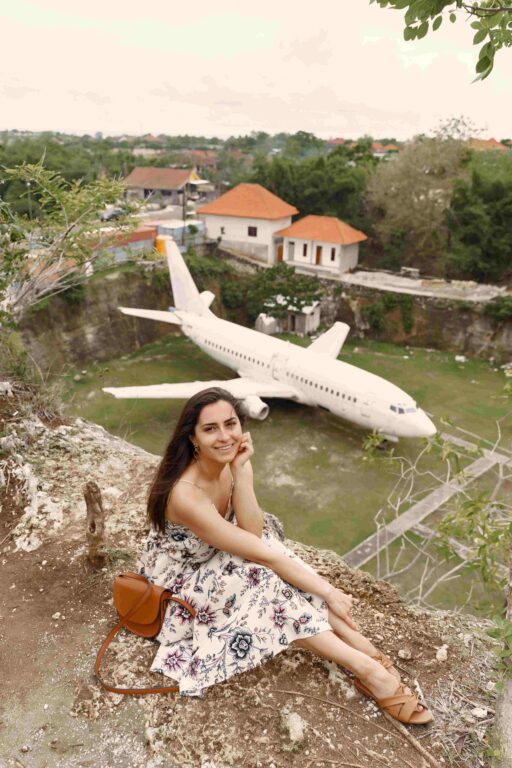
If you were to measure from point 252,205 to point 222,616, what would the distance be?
1357 inches

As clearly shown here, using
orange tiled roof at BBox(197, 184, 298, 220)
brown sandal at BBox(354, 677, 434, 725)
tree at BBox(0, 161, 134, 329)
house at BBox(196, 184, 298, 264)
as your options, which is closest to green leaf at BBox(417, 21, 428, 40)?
brown sandal at BBox(354, 677, 434, 725)

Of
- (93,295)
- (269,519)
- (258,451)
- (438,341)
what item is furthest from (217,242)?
(269,519)

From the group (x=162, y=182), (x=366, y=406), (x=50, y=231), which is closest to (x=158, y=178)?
(x=162, y=182)

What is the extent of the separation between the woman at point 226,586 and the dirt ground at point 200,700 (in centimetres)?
28

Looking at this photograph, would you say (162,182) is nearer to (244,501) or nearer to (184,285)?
(184,285)

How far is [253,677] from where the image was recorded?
4.78m

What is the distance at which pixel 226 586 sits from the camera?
14.5ft

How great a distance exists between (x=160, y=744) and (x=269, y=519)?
10.0 feet

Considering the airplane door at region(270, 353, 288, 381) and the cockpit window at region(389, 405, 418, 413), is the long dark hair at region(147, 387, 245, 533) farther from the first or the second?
the airplane door at region(270, 353, 288, 381)

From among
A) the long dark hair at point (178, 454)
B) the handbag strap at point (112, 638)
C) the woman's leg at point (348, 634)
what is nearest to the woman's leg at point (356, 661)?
the woman's leg at point (348, 634)

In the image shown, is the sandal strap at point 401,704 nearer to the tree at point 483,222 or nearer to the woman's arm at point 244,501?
the woman's arm at point 244,501

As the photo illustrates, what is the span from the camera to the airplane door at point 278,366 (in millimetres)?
21406

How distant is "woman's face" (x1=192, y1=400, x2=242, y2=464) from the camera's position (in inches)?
177

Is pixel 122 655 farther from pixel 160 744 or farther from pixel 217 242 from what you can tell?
pixel 217 242
